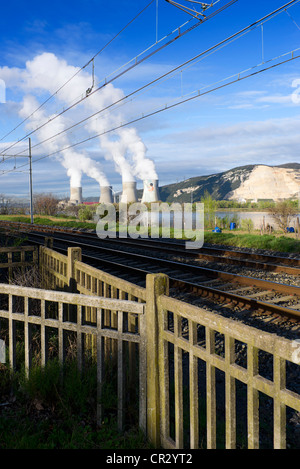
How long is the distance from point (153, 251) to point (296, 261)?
601 centimetres

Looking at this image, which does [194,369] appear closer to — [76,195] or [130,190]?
[130,190]

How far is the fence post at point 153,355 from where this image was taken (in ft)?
9.91

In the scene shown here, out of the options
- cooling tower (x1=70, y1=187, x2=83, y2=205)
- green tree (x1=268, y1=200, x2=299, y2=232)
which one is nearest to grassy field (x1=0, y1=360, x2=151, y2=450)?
green tree (x1=268, y1=200, x2=299, y2=232)

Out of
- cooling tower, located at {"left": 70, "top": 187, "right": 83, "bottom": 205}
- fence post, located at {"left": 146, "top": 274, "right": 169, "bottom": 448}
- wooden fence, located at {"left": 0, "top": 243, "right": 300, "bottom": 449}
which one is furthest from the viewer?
cooling tower, located at {"left": 70, "top": 187, "right": 83, "bottom": 205}

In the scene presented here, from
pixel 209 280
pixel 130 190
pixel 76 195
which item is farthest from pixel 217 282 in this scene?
pixel 76 195

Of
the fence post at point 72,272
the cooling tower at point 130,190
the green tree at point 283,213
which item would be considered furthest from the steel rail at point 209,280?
the cooling tower at point 130,190

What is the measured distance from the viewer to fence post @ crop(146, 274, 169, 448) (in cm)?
302

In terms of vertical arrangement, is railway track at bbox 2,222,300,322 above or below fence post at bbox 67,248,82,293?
below

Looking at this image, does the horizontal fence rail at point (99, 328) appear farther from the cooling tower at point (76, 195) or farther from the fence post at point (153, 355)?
the cooling tower at point (76, 195)

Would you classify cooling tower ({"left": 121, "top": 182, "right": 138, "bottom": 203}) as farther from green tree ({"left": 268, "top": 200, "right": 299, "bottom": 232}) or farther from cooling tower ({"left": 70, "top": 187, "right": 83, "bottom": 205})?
green tree ({"left": 268, "top": 200, "right": 299, "bottom": 232})

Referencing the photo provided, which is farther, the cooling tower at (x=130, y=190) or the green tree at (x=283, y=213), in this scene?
the cooling tower at (x=130, y=190)

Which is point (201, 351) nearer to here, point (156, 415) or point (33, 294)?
point (156, 415)
